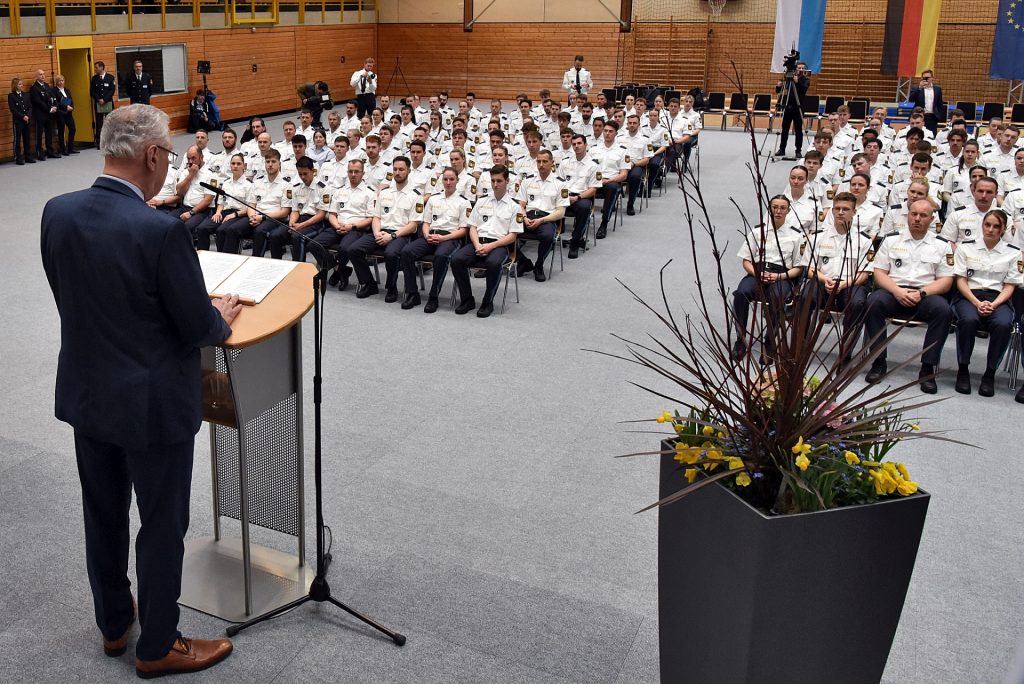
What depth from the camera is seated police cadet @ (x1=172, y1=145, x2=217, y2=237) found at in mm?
9062

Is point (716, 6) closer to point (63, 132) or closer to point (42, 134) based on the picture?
point (63, 132)

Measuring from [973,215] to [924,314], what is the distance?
4.59 ft

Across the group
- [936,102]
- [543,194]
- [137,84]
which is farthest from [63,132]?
[936,102]

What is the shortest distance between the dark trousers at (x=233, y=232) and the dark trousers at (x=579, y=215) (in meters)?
3.08

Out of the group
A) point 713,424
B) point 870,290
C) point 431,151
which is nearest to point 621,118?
point 431,151

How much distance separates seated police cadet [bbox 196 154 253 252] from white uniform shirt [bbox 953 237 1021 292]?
19.4ft

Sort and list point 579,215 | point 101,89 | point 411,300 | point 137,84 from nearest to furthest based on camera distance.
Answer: point 411,300
point 579,215
point 101,89
point 137,84

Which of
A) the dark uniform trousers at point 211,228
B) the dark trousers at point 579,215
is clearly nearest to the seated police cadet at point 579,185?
the dark trousers at point 579,215

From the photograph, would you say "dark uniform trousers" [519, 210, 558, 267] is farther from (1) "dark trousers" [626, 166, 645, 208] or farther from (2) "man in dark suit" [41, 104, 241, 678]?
(2) "man in dark suit" [41, 104, 241, 678]

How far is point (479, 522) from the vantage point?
4223mm

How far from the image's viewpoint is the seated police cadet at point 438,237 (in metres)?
7.64

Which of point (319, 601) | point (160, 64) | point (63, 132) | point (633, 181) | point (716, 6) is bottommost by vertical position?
point (319, 601)

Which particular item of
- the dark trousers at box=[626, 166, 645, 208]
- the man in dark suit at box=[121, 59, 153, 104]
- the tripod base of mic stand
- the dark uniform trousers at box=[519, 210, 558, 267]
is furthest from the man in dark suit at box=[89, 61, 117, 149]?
the tripod base of mic stand

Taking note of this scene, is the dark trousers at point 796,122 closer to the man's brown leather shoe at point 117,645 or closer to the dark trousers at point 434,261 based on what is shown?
the dark trousers at point 434,261
